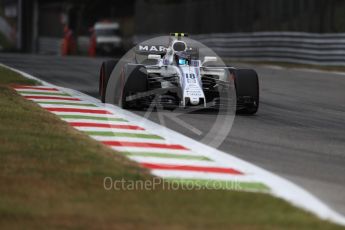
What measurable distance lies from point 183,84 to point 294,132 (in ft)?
6.47

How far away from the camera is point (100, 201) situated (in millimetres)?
6254

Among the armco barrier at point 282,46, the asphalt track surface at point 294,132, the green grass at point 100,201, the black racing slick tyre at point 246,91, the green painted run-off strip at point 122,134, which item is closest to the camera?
the green grass at point 100,201

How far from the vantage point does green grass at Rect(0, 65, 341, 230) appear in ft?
18.7

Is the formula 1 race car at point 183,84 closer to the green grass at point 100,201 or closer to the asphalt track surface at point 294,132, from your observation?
the asphalt track surface at point 294,132

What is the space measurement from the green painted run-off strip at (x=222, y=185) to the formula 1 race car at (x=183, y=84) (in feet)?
16.5

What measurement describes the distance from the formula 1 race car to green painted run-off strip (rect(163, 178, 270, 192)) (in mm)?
5032

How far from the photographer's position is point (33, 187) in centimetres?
667

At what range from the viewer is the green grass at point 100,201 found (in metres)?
5.69

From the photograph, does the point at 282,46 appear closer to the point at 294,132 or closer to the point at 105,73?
the point at 105,73

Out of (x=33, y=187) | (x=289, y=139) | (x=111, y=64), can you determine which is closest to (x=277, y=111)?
(x=111, y=64)

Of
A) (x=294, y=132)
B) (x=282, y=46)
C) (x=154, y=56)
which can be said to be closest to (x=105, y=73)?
(x=154, y=56)

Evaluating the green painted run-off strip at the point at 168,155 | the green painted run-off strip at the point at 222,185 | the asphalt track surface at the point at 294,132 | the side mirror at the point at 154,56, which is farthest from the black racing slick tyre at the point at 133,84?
the green painted run-off strip at the point at 222,185

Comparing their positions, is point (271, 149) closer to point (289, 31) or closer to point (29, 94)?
point (29, 94)

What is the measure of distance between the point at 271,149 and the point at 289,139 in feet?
3.27
